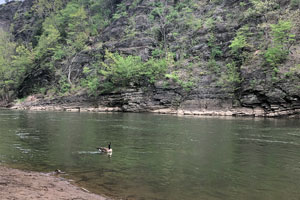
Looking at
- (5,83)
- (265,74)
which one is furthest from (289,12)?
(5,83)

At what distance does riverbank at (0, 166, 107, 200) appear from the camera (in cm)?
776

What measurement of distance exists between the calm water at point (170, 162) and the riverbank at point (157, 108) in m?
20.5

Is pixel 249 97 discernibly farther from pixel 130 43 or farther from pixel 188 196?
pixel 188 196

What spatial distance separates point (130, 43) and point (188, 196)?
191 feet

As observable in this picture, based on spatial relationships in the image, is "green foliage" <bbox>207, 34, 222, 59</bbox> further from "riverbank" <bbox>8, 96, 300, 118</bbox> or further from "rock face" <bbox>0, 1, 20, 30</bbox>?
"rock face" <bbox>0, 1, 20, 30</bbox>

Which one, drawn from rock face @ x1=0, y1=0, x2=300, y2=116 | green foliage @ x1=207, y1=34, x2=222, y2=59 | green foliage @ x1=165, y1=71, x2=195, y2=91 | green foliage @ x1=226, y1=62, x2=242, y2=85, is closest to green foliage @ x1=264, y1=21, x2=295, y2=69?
rock face @ x1=0, y1=0, x2=300, y2=116

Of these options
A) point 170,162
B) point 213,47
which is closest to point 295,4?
point 213,47

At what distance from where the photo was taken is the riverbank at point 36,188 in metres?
7.76

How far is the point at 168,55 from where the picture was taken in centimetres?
5778

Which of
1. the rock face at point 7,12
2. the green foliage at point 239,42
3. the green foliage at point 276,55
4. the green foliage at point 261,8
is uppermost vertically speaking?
the rock face at point 7,12

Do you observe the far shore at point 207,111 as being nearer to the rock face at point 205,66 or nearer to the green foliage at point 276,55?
the rock face at point 205,66

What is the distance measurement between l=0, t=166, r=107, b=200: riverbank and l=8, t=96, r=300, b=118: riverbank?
37.4m

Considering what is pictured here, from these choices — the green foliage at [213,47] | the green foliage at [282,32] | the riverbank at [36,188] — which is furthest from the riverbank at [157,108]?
the riverbank at [36,188]

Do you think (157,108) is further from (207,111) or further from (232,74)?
(232,74)
